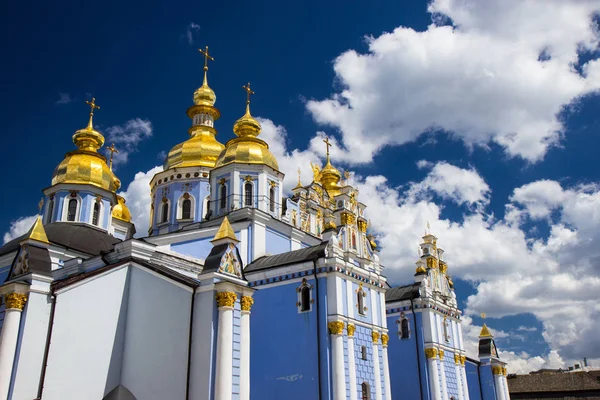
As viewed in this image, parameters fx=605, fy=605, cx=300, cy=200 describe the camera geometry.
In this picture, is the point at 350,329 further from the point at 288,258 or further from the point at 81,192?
the point at 81,192

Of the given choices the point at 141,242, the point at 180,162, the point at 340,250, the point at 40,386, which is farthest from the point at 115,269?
the point at 180,162

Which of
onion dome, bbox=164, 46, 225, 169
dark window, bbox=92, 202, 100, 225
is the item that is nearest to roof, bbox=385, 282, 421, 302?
onion dome, bbox=164, 46, 225, 169

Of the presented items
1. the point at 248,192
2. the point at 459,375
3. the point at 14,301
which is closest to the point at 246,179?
the point at 248,192

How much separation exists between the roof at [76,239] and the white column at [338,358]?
8.02 m

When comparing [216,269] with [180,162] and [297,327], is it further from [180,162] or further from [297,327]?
[180,162]

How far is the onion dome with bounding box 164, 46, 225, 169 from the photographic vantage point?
2777 cm

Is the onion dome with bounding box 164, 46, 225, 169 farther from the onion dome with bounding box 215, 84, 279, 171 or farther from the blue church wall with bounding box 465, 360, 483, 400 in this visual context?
the blue church wall with bounding box 465, 360, 483, 400

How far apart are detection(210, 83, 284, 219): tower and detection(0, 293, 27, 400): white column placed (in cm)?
1035

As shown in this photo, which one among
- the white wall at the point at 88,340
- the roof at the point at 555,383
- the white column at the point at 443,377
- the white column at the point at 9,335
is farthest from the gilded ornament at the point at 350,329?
the roof at the point at 555,383

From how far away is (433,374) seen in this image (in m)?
24.1

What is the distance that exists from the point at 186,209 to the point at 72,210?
526 centimetres

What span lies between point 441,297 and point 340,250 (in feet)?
32.1

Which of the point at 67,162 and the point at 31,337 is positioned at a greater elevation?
the point at 67,162

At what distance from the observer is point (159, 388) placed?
13.4 metres
